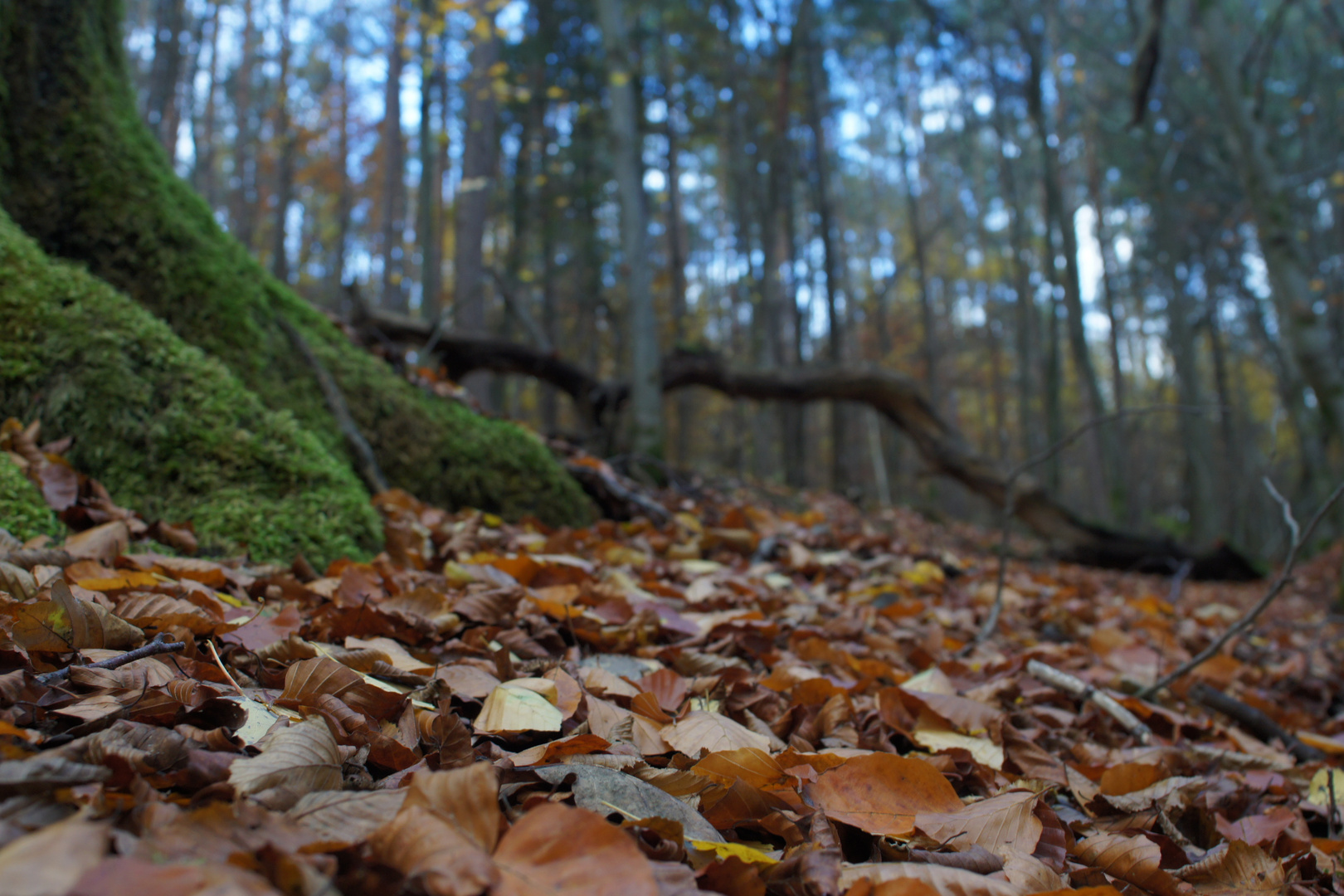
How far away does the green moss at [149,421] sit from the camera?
6.43ft

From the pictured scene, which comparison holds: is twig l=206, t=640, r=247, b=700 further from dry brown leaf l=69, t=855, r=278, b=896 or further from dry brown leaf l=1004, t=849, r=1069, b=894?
dry brown leaf l=1004, t=849, r=1069, b=894

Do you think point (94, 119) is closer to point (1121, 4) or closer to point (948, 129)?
point (1121, 4)

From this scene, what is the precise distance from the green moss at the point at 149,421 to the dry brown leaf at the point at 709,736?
118cm

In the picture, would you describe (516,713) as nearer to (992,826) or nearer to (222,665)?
(222,665)

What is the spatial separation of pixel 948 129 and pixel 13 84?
1936 centimetres

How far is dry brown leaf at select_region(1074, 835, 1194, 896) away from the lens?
101cm

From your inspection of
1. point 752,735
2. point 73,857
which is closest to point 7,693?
point 73,857

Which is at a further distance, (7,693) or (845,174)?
(845,174)

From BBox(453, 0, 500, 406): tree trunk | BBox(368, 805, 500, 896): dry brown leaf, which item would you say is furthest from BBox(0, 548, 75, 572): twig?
BBox(453, 0, 500, 406): tree trunk

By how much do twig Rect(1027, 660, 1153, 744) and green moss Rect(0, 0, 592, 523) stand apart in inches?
79.9

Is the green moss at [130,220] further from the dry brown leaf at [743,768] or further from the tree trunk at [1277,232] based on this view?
the tree trunk at [1277,232]

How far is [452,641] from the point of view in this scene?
4.83 ft

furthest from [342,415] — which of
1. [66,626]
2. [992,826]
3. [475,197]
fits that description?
[475,197]

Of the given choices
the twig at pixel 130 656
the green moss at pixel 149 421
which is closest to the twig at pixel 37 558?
the twig at pixel 130 656
